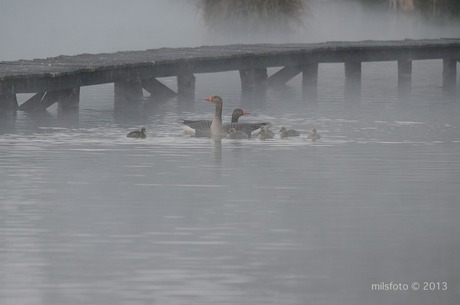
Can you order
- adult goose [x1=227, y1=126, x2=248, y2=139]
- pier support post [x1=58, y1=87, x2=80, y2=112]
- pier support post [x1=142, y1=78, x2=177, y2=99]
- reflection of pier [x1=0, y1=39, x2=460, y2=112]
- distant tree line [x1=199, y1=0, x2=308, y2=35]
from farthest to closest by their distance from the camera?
distant tree line [x1=199, y1=0, x2=308, y2=35] → pier support post [x1=142, y1=78, x2=177, y2=99] → pier support post [x1=58, y1=87, x2=80, y2=112] → reflection of pier [x1=0, y1=39, x2=460, y2=112] → adult goose [x1=227, y1=126, x2=248, y2=139]

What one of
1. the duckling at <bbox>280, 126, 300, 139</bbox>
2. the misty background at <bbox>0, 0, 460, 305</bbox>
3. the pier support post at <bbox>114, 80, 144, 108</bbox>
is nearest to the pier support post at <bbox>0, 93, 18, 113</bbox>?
the misty background at <bbox>0, 0, 460, 305</bbox>

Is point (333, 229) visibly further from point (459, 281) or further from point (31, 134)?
point (31, 134)

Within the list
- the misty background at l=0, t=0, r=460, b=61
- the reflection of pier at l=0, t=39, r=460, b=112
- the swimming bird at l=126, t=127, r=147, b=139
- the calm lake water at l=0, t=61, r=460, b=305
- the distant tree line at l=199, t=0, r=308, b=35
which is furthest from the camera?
the misty background at l=0, t=0, r=460, b=61

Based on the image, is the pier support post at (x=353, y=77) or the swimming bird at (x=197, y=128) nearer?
the swimming bird at (x=197, y=128)

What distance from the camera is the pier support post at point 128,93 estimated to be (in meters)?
27.4

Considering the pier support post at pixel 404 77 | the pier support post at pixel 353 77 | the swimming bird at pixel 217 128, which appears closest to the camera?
the swimming bird at pixel 217 128

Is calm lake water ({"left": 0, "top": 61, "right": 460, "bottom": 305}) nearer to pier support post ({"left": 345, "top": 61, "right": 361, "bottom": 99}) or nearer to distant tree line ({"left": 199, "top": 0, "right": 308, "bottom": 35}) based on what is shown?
pier support post ({"left": 345, "top": 61, "right": 361, "bottom": 99})

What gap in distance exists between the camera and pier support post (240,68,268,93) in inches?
1249

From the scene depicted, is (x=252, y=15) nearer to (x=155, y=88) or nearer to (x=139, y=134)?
(x=155, y=88)

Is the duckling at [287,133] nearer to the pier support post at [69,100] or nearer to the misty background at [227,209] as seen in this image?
the misty background at [227,209]

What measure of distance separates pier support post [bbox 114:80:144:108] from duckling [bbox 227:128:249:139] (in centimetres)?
684

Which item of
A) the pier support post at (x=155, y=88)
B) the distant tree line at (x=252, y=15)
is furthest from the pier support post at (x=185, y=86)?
the distant tree line at (x=252, y=15)

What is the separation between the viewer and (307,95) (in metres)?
31.9

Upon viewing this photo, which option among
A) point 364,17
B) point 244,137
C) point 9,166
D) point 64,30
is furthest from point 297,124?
point 64,30
